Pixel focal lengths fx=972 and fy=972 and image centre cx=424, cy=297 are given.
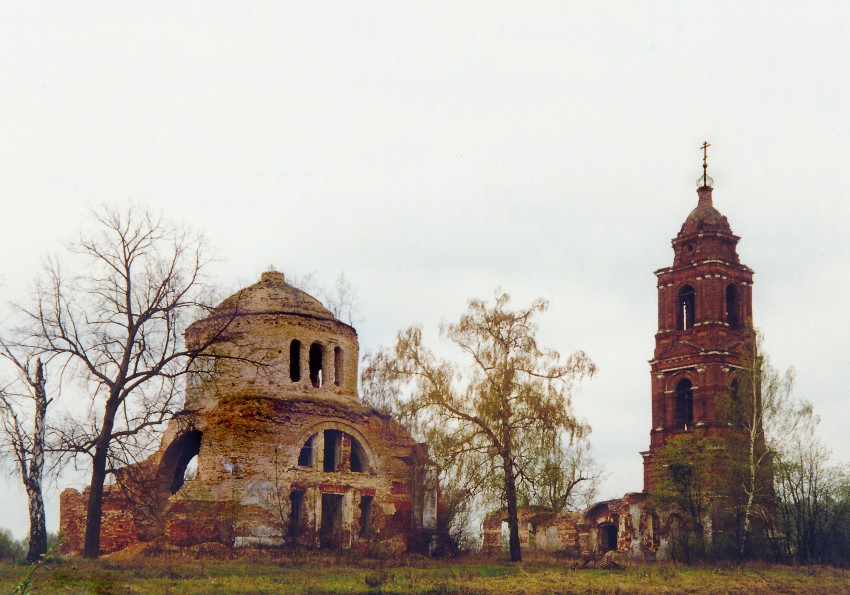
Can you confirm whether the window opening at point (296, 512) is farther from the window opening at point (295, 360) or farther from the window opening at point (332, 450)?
the window opening at point (295, 360)

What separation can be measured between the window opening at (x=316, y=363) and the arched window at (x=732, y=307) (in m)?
17.3

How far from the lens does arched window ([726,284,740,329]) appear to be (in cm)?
3881

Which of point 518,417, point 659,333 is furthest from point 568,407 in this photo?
point 659,333

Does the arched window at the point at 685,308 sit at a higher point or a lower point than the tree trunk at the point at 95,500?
higher

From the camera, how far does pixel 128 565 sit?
19.3 m

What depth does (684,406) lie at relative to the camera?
38.6 meters

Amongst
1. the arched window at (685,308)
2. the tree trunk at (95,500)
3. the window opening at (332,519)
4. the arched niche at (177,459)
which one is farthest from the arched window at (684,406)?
the tree trunk at (95,500)

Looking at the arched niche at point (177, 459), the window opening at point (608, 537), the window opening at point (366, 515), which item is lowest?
the window opening at point (608, 537)

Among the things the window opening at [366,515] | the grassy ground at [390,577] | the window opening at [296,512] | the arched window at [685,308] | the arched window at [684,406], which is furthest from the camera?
the arched window at [685,308]

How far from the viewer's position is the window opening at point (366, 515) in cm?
2819

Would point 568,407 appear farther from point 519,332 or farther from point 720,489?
point 720,489

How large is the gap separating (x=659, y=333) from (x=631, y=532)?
28.8 ft

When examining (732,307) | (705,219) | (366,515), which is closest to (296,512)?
(366,515)

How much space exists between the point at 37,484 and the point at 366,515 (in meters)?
10.2
